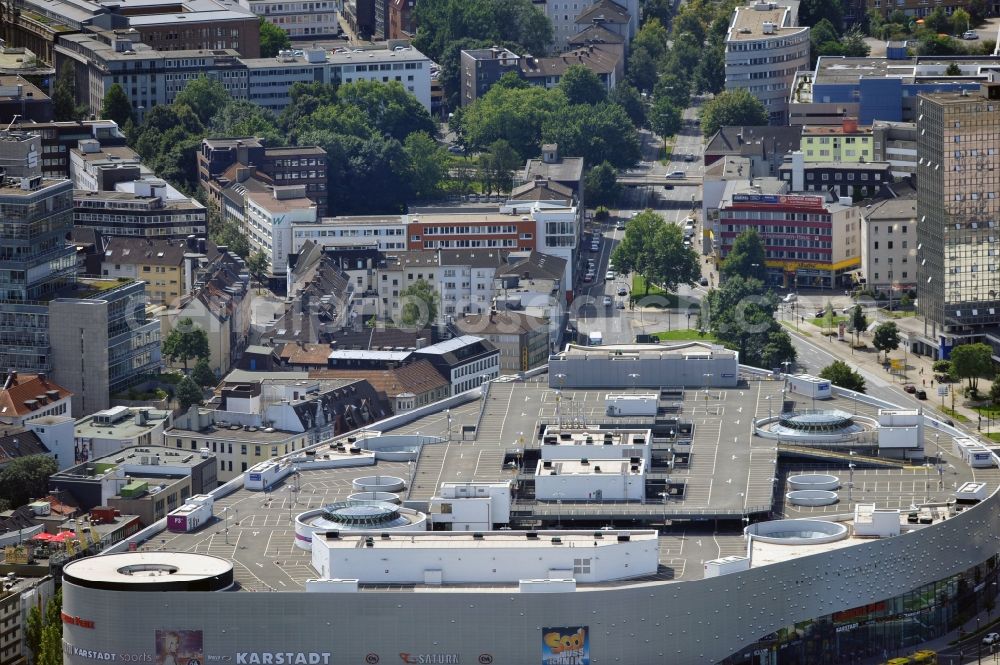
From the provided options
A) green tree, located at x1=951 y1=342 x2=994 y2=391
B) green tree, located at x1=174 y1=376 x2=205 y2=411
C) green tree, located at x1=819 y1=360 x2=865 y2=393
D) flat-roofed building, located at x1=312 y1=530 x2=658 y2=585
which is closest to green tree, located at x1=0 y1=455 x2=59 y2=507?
green tree, located at x1=174 y1=376 x2=205 y2=411

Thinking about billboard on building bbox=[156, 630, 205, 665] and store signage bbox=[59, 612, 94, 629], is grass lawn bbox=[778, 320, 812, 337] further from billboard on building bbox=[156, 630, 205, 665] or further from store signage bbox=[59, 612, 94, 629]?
store signage bbox=[59, 612, 94, 629]

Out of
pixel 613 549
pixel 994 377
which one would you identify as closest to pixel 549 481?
pixel 613 549

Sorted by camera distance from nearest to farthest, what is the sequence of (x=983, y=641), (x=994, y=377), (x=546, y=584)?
(x=546, y=584) → (x=983, y=641) → (x=994, y=377)

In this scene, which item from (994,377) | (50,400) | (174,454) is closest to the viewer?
(174,454)

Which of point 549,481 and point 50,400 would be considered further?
point 50,400

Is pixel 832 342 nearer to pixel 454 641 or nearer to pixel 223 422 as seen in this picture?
pixel 223 422

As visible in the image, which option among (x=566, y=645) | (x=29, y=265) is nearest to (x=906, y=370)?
(x=29, y=265)
